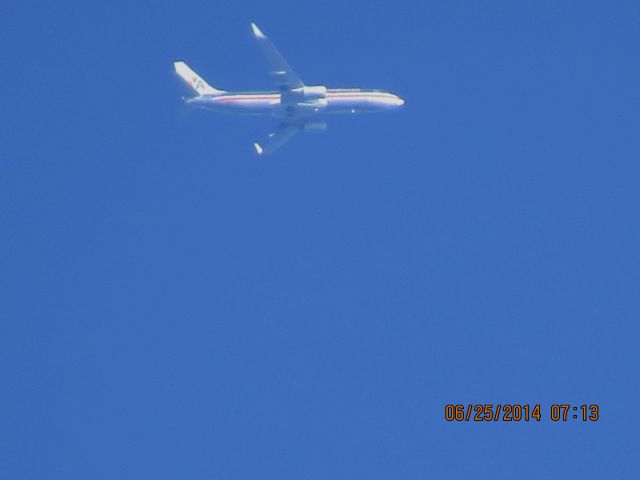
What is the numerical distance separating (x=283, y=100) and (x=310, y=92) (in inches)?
66.3

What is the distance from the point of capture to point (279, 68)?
266 feet

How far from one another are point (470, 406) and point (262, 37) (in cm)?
2350

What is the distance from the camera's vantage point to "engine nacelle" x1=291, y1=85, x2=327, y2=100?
8238 cm

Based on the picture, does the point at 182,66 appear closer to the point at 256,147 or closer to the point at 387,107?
the point at 256,147

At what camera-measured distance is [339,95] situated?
84938 mm

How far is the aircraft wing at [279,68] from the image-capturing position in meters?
79.8

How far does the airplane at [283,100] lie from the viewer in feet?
267

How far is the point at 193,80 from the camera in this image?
85000mm

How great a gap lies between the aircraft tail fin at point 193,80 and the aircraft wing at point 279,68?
4.47m

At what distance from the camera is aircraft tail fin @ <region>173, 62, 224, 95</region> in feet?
277

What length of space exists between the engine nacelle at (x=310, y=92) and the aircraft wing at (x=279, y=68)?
294 millimetres

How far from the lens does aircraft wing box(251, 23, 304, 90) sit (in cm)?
7981

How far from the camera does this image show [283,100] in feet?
271

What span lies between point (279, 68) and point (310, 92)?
2749 mm
